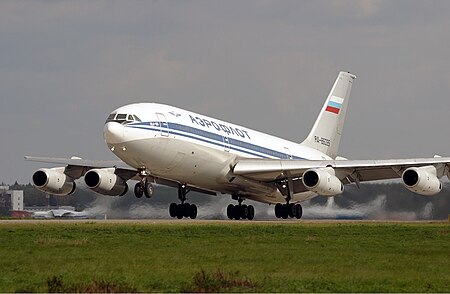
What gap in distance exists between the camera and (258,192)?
5109cm

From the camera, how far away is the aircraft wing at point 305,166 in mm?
48094

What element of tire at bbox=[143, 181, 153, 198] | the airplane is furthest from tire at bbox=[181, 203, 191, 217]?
tire at bbox=[143, 181, 153, 198]

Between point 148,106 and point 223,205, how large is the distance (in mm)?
9823

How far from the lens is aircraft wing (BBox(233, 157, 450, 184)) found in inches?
1893

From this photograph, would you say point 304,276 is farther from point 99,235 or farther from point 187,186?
point 187,186

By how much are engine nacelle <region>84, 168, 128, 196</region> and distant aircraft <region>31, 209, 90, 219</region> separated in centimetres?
437

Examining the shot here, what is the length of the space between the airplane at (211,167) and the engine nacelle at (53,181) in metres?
0.05

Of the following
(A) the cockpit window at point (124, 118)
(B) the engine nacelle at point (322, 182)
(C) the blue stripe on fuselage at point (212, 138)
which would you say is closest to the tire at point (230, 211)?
(C) the blue stripe on fuselage at point (212, 138)

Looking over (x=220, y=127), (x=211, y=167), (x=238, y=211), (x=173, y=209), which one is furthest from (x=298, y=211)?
(x=211, y=167)

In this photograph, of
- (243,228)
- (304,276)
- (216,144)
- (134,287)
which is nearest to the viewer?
(134,287)

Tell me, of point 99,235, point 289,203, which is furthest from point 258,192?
point 99,235

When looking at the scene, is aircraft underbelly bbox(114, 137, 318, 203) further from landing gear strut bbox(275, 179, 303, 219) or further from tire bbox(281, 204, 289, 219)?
tire bbox(281, 204, 289, 219)

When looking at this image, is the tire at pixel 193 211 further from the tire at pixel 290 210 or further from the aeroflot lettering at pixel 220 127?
the tire at pixel 290 210

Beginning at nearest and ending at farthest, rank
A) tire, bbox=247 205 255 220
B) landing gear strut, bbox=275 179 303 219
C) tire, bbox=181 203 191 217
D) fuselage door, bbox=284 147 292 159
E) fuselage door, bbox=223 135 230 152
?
fuselage door, bbox=223 135 230 152 → tire, bbox=181 203 191 217 → landing gear strut, bbox=275 179 303 219 → tire, bbox=247 205 255 220 → fuselage door, bbox=284 147 292 159
